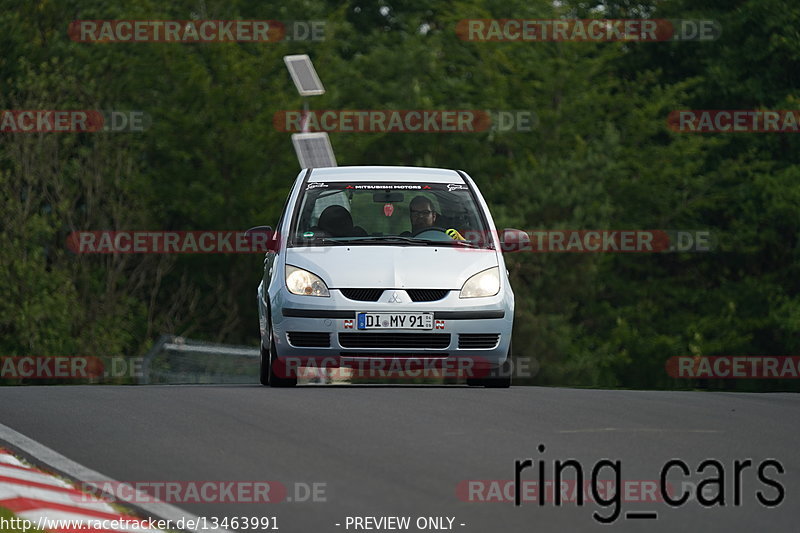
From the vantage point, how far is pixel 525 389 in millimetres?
14742

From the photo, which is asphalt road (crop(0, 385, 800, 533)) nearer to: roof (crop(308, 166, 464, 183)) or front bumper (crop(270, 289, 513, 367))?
front bumper (crop(270, 289, 513, 367))

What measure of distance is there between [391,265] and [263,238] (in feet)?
4.39

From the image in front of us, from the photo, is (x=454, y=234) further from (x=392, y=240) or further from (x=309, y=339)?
(x=309, y=339)

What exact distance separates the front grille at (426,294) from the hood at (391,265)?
0.04 metres

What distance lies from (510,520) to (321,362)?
6.23m

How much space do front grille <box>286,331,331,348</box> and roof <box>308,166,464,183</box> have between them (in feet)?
6.21

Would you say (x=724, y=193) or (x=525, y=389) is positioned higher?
(x=525, y=389)

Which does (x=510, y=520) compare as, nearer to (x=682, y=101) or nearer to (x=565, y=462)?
(x=565, y=462)

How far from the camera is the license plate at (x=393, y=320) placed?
1365 cm

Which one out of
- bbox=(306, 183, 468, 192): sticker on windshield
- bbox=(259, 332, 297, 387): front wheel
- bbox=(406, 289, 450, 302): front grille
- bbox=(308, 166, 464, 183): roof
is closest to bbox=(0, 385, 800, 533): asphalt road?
bbox=(259, 332, 297, 387): front wheel

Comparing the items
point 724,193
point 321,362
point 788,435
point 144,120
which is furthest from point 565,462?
point 724,193

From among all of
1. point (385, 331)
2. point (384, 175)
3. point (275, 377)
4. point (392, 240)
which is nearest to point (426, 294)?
point (385, 331)

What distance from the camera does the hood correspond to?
13695 millimetres

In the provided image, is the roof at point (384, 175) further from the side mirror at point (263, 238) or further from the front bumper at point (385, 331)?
the front bumper at point (385, 331)
